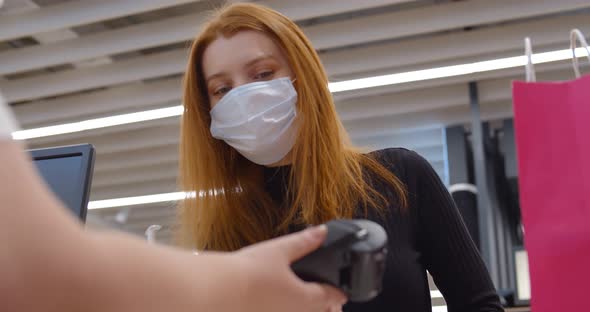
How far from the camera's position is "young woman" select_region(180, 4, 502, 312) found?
119cm

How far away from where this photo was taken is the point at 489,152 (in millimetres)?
6883

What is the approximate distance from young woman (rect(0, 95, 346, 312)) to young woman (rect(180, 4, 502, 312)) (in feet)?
2.38

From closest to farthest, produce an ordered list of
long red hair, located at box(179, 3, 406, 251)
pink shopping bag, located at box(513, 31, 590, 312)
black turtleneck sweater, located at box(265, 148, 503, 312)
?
pink shopping bag, located at box(513, 31, 590, 312), black turtleneck sweater, located at box(265, 148, 503, 312), long red hair, located at box(179, 3, 406, 251)

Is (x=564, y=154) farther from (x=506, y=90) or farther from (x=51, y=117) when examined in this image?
(x=51, y=117)

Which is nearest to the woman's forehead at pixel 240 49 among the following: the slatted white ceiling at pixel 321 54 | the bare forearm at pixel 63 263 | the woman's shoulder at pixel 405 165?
the woman's shoulder at pixel 405 165

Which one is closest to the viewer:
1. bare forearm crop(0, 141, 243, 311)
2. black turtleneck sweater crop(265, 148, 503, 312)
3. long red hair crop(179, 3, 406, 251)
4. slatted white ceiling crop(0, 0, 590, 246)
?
bare forearm crop(0, 141, 243, 311)

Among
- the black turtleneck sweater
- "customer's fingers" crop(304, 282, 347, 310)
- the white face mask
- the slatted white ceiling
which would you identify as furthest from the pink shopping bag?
the slatted white ceiling

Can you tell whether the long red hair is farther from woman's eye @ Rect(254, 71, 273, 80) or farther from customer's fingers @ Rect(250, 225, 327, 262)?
customer's fingers @ Rect(250, 225, 327, 262)

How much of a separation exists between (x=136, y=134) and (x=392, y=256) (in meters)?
5.78

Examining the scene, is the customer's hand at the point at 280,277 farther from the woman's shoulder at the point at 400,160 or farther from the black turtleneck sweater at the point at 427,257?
the woman's shoulder at the point at 400,160

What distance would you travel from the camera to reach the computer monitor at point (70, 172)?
3.69 ft

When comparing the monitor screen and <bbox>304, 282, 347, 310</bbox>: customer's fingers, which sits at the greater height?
the monitor screen

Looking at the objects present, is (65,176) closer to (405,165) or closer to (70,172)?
(70,172)

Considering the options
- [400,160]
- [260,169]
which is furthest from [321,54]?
[400,160]
